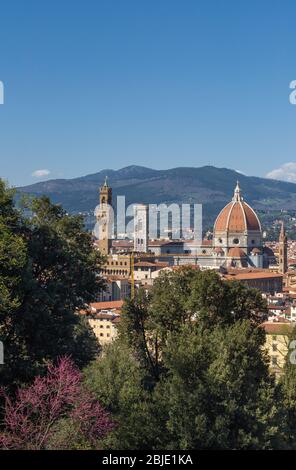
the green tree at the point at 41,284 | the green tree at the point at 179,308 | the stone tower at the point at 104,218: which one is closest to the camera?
the green tree at the point at 41,284

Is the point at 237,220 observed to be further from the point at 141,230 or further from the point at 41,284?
the point at 41,284

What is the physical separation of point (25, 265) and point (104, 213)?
68.2 m

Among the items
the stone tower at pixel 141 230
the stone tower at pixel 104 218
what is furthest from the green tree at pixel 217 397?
the stone tower at pixel 141 230

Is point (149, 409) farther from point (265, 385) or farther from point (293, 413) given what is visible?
point (293, 413)

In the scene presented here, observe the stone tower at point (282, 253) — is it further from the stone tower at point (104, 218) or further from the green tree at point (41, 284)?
the green tree at point (41, 284)

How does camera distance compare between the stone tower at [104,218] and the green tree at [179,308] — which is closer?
the green tree at [179,308]

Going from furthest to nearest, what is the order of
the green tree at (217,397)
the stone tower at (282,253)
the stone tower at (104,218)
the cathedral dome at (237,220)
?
the stone tower at (282,253)
the cathedral dome at (237,220)
the stone tower at (104,218)
the green tree at (217,397)

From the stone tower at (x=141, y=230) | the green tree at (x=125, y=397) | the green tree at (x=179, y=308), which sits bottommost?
the green tree at (x=125, y=397)

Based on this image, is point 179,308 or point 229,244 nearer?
point 179,308

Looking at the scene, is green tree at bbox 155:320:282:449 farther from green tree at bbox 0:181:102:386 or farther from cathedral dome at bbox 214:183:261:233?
cathedral dome at bbox 214:183:261:233

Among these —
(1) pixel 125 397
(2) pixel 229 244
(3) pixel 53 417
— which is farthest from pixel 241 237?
(3) pixel 53 417

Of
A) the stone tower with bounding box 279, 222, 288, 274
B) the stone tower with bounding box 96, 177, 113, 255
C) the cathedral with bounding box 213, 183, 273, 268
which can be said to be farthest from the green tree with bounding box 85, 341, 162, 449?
the stone tower with bounding box 279, 222, 288, 274

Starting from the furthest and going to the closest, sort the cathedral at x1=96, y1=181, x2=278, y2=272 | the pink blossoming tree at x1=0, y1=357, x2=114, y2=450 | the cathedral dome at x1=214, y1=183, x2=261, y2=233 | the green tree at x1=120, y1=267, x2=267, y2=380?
1. the cathedral dome at x1=214, y1=183, x2=261, y2=233
2. the cathedral at x1=96, y1=181, x2=278, y2=272
3. the green tree at x1=120, y1=267, x2=267, y2=380
4. the pink blossoming tree at x1=0, y1=357, x2=114, y2=450
